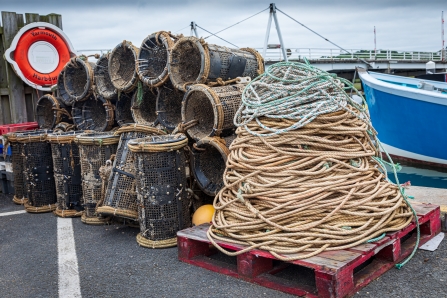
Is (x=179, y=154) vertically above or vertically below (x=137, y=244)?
above

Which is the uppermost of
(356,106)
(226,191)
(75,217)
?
(356,106)

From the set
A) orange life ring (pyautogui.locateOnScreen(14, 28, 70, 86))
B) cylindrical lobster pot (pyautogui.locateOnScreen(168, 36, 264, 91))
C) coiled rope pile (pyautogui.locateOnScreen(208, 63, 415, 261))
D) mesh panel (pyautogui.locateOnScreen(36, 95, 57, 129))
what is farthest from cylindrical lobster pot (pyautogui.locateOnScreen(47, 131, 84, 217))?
orange life ring (pyautogui.locateOnScreen(14, 28, 70, 86))

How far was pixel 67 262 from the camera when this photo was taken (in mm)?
3992

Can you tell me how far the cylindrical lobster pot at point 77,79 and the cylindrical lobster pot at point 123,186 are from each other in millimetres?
2049

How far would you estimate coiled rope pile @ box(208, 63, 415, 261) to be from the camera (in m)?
3.19

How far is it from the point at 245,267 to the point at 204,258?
1.80 ft

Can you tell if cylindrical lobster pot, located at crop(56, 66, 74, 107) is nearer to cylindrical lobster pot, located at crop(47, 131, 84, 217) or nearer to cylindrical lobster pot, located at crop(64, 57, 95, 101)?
cylindrical lobster pot, located at crop(64, 57, 95, 101)

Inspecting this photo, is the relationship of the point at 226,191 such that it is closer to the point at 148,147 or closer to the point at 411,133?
the point at 148,147

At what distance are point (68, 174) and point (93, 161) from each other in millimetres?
586

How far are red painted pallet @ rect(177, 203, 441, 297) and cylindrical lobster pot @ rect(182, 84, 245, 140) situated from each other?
4.00ft

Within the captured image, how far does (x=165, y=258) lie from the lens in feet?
12.9

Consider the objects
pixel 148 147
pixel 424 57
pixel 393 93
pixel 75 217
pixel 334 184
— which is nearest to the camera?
pixel 334 184

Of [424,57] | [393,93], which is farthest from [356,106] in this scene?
[424,57]

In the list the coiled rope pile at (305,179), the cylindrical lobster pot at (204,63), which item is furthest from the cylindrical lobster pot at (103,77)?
the coiled rope pile at (305,179)
